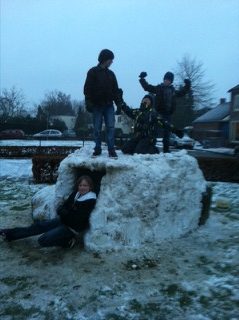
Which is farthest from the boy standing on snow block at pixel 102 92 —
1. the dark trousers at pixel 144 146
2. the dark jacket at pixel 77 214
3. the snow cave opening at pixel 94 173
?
the dark jacket at pixel 77 214

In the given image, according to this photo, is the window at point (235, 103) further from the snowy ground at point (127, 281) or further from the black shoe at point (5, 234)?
the black shoe at point (5, 234)

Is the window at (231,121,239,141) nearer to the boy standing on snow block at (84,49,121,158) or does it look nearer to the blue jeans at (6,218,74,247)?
the boy standing on snow block at (84,49,121,158)

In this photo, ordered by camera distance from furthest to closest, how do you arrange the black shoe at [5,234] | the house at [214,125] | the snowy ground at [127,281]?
1. the house at [214,125]
2. the black shoe at [5,234]
3. the snowy ground at [127,281]

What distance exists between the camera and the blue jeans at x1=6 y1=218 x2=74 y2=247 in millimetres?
5598

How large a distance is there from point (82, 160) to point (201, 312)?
10.1 ft

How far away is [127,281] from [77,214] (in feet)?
4.40

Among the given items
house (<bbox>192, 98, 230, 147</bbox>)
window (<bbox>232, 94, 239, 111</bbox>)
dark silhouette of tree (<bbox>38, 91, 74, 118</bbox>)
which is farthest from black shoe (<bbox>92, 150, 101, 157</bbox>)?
dark silhouette of tree (<bbox>38, 91, 74, 118</bbox>)

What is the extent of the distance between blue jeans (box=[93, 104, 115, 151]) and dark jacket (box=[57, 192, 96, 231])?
4.63 feet

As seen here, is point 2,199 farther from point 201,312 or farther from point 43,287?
point 201,312

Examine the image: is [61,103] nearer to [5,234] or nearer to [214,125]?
[214,125]

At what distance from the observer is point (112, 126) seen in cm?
699

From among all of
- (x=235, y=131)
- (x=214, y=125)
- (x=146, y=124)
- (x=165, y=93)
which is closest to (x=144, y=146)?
(x=146, y=124)

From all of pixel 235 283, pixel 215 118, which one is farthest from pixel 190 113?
pixel 235 283

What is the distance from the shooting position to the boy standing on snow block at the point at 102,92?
6.62m
